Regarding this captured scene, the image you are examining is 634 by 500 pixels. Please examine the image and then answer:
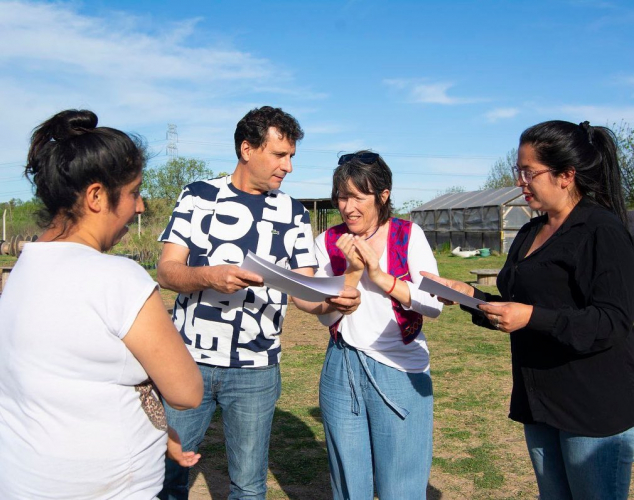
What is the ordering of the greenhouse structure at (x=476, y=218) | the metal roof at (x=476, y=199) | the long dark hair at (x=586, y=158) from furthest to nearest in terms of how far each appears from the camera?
the metal roof at (x=476, y=199) → the greenhouse structure at (x=476, y=218) → the long dark hair at (x=586, y=158)

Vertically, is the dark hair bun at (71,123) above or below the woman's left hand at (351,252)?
above

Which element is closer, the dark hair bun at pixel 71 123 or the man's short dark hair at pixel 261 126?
the dark hair bun at pixel 71 123

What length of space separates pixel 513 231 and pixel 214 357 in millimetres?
25114

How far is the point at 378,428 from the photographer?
2705mm

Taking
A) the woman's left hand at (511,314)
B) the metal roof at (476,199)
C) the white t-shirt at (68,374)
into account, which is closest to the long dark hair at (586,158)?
the woman's left hand at (511,314)

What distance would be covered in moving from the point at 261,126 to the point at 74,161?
139cm

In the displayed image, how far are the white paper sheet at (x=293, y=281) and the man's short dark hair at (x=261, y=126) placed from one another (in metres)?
0.80

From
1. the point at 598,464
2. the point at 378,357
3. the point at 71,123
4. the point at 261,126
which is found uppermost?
the point at 261,126

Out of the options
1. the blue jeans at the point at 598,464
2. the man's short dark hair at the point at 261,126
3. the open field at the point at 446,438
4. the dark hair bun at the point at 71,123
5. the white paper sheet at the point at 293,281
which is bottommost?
the open field at the point at 446,438

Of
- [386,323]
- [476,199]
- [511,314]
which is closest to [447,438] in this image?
[386,323]

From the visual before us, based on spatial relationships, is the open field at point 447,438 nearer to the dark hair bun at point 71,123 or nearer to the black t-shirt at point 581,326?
the black t-shirt at point 581,326

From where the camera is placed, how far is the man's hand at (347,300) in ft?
8.27

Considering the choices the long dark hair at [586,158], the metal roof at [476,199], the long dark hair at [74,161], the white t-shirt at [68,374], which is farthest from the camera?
the metal roof at [476,199]

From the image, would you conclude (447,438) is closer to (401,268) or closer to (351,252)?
(401,268)
